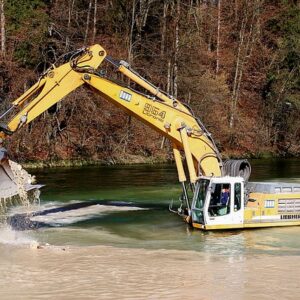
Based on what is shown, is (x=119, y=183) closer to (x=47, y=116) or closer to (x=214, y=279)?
(x=47, y=116)

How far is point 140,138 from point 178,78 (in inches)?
305


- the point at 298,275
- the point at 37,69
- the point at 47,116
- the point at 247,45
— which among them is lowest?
the point at 298,275

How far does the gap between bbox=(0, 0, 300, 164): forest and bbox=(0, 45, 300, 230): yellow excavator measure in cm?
2369

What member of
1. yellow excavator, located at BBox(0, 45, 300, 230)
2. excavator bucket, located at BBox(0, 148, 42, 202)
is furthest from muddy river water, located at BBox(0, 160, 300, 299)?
excavator bucket, located at BBox(0, 148, 42, 202)

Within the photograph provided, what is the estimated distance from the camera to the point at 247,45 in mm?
66312

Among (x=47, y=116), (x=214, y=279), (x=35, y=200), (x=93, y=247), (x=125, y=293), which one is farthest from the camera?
(x=47, y=116)

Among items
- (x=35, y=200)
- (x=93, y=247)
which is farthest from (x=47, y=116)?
(x=93, y=247)

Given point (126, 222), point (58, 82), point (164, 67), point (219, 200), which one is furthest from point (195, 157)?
point (164, 67)

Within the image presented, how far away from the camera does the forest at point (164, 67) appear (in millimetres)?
47156

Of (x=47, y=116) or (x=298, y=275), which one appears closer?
(x=298, y=275)

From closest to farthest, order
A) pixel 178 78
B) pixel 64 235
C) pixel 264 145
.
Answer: pixel 64 235, pixel 178 78, pixel 264 145

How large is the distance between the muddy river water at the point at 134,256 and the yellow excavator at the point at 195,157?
0.49 meters

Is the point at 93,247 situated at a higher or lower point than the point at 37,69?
lower

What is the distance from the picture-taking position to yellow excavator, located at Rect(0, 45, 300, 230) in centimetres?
1836
